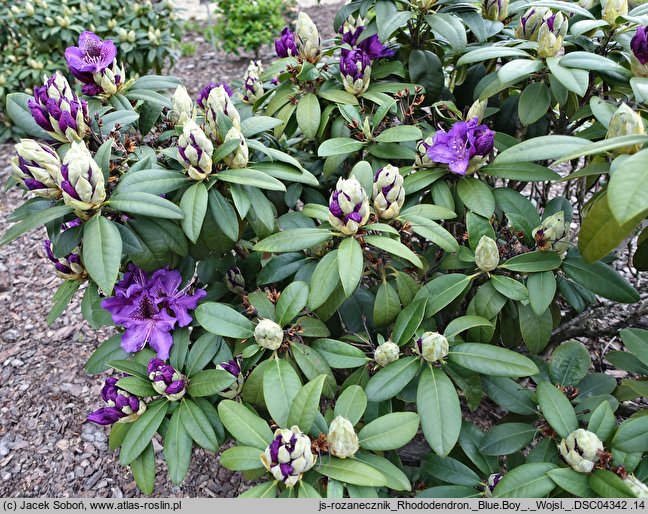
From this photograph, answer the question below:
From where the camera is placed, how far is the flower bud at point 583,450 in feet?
4.33

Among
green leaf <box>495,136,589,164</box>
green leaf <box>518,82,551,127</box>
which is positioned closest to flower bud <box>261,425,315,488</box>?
green leaf <box>495,136,589,164</box>

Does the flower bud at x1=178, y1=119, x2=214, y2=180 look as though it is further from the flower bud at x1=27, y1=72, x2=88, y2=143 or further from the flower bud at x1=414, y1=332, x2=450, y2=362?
the flower bud at x1=414, y1=332, x2=450, y2=362

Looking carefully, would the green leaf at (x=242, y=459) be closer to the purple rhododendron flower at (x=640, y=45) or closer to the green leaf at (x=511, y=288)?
the green leaf at (x=511, y=288)

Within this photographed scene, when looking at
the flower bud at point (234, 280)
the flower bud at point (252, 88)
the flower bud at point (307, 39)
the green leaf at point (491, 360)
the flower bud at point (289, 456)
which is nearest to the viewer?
the flower bud at point (289, 456)

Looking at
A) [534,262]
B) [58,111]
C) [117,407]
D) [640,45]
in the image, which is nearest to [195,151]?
[58,111]

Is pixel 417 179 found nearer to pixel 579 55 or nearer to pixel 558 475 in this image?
pixel 579 55

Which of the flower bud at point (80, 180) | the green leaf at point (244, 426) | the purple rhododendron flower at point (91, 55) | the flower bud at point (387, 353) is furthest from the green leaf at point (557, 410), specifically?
the purple rhododendron flower at point (91, 55)

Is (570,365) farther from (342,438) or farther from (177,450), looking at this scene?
(177,450)

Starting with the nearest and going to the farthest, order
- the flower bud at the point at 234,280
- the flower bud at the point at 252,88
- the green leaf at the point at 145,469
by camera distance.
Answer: the green leaf at the point at 145,469, the flower bud at the point at 234,280, the flower bud at the point at 252,88

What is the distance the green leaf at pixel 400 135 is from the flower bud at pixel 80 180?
82cm

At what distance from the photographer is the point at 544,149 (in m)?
1.35

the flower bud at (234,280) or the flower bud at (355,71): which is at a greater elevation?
the flower bud at (355,71)

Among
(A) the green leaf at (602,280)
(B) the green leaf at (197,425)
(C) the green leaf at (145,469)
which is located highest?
(A) the green leaf at (602,280)

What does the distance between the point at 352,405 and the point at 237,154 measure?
698 mm
